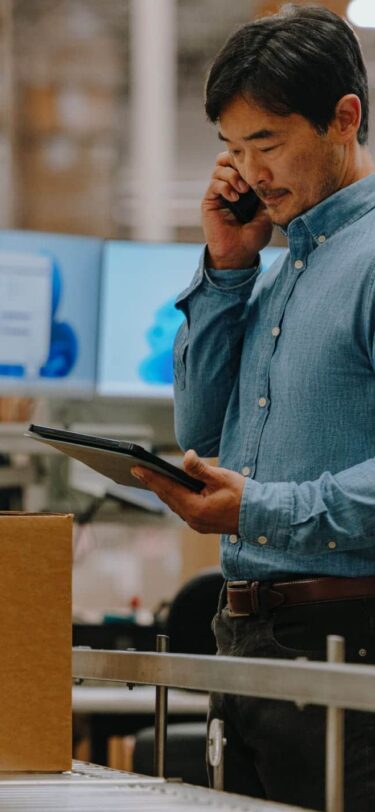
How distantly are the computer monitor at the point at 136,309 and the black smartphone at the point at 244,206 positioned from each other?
1.68 metres

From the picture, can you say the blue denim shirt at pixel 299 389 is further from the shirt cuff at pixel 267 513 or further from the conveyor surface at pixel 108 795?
the conveyor surface at pixel 108 795

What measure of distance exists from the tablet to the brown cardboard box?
80 millimetres

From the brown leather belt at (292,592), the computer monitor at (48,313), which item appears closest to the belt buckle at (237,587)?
the brown leather belt at (292,592)

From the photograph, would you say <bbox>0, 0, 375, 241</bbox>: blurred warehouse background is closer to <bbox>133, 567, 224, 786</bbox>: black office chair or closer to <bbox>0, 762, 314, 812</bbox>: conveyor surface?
<bbox>133, 567, 224, 786</bbox>: black office chair

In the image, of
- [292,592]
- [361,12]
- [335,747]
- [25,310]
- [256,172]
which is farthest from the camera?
[361,12]

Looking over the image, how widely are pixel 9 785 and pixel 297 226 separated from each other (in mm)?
705

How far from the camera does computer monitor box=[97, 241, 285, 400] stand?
3314 mm

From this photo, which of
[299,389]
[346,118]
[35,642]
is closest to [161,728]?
[35,642]

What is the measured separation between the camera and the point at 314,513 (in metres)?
1.32

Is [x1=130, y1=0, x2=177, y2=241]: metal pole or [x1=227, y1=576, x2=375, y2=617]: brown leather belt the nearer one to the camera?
[x1=227, y1=576, x2=375, y2=617]: brown leather belt

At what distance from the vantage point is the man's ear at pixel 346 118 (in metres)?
1.47

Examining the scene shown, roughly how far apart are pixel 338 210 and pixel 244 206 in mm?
172

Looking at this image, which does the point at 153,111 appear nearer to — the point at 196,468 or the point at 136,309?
the point at 136,309

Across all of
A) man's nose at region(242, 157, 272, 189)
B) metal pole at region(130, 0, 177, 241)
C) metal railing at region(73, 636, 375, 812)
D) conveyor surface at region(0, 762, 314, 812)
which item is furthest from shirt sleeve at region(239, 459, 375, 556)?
metal pole at region(130, 0, 177, 241)
